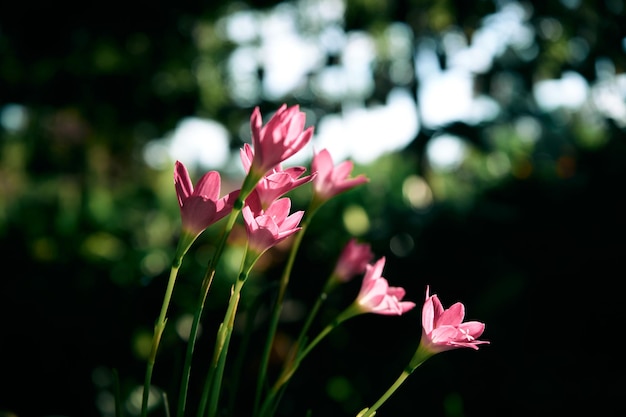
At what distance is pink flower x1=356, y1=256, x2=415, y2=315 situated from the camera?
1.71 ft

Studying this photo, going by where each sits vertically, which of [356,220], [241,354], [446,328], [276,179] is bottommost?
[356,220]

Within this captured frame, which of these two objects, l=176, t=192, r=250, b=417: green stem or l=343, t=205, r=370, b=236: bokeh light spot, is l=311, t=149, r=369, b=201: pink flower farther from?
l=343, t=205, r=370, b=236: bokeh light spot

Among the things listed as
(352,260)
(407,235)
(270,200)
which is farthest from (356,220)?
(270,200)

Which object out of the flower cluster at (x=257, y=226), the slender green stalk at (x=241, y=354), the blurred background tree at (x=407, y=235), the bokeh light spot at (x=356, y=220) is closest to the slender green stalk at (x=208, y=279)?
the flower cluster at (x=257, y=226)

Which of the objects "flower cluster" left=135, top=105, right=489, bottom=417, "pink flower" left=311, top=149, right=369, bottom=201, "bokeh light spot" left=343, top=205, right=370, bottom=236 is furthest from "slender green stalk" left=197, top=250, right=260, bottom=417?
"bokeh light spot" left=343, top=205, right=370, bottom=236

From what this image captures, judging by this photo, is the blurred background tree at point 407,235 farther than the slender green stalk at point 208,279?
Yes

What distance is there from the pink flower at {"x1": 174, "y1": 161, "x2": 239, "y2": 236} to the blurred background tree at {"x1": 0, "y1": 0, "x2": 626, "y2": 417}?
0.58 m

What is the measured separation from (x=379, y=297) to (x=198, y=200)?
0.69 ft

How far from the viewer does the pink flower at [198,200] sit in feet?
1.44

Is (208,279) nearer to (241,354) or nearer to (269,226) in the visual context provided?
(269,226)

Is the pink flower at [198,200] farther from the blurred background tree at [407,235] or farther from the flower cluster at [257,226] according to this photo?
the blurred background tree at [407,235]

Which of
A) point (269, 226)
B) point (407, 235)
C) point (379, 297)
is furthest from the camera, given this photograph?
point (407, 235)

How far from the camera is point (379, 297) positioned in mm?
528

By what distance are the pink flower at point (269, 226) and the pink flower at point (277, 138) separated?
38mm
